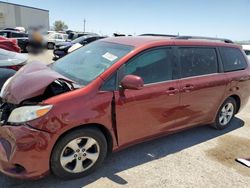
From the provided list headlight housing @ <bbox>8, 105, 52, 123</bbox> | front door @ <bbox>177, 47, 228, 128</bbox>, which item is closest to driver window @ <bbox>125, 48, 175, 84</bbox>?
front door @ <bbox>177, 47, 228, 128</bbox>

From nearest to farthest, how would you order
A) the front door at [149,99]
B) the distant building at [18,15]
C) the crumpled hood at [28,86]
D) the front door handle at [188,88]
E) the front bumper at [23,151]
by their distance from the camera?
1. the front bumper at [23,151]
2. the crumpled hood at [28,86]
3. the front door at [149,99]
4. the front door handle at [188,88]
5. the distant building at [18,15]

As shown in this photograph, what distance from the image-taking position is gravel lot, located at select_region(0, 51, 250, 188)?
2.91 meters

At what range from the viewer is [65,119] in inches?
101

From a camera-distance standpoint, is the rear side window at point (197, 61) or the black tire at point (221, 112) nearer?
the rear side window at point (197, 61)

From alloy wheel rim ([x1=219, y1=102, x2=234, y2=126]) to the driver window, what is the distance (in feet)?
5.56

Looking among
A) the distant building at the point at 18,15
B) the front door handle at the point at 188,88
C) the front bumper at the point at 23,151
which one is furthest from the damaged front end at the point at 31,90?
the distant building at the point at 18,15

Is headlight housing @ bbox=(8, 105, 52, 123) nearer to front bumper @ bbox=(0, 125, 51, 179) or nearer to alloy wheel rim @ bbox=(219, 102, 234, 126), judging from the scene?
front bumper @ bbox=(0, 125, 51, 179)

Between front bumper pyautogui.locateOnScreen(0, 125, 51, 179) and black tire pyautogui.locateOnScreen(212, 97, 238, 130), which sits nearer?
front bumper pyautogui.locateOnScreen(0, 125, 51, 179)

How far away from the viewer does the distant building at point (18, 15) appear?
1695 inches

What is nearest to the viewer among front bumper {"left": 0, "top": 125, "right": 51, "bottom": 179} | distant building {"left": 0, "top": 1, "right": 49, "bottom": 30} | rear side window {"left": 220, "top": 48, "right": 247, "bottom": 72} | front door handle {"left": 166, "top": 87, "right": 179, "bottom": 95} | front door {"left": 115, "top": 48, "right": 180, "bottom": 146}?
front bumper {"left": 0, "top": 125, "right": 51, "bottom": 179}

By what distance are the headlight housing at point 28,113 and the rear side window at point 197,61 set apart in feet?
6.74

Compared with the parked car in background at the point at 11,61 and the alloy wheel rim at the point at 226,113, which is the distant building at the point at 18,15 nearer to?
the parked car in background at the point at 11,61

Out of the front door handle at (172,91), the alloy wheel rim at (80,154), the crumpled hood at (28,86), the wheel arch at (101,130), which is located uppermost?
the crumpled hood at (28,86)

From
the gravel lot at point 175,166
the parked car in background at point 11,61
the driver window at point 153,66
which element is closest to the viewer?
the gravel lot at point 175,166
